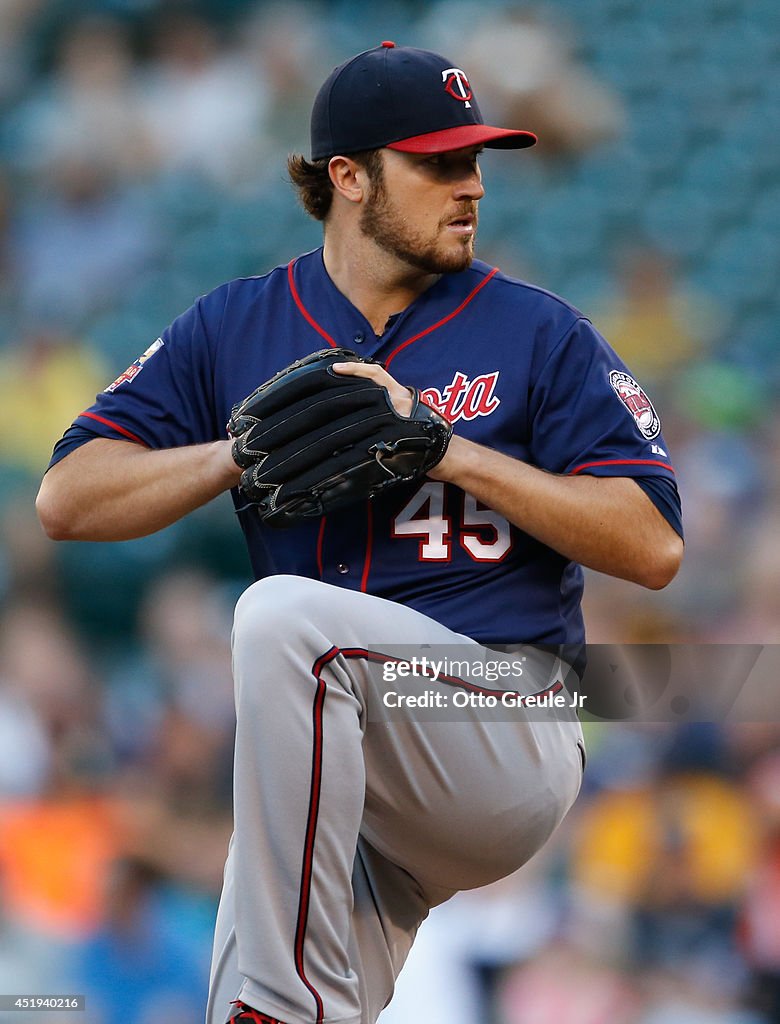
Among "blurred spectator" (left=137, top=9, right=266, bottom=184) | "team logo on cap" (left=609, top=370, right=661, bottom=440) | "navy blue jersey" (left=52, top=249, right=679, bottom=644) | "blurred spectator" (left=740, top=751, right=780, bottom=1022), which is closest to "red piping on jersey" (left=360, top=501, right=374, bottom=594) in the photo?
"navy blue jersey" (left=52, top=249, right=679, bottom=644)

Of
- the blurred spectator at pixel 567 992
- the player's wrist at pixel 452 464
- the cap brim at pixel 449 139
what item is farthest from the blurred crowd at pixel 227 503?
the player's wrist at pixel 452 464

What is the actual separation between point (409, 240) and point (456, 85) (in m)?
0.23

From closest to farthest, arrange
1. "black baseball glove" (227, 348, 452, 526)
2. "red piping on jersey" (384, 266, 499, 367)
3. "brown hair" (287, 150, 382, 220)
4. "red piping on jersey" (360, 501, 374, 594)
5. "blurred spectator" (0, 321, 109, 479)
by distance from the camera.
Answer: "black baseball glove" (227, 348, 452, 526) < "red piping on jersey" (360, 501, 374, 594) < "red piping on jersey" (384, 266, 499, 367) < "brown hair" (287, 150, 382, 220) < "blurred spectator" (0, 321, 109, 479)

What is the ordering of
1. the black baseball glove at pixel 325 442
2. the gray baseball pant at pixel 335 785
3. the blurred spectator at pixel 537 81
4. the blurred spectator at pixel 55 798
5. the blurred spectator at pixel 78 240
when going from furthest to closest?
1. the blurred spectator at pixel 537 81
2. the blurred spectator at pixel 78 240
3. the blurred spectator at pixel 55 798
4. the black baseball glove at pixel 325 442
5. the gray baseball pant at pixel 335 785

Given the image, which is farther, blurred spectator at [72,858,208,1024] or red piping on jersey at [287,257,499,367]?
blurred spectator at [72,858,208,1024]

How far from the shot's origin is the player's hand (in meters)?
1.73

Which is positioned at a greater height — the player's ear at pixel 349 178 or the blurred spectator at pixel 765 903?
the player's ear at pixel 349 178

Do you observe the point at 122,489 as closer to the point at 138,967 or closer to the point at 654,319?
the point at 138,967

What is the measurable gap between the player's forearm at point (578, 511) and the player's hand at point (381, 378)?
0.28 feet

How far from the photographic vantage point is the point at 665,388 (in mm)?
4262

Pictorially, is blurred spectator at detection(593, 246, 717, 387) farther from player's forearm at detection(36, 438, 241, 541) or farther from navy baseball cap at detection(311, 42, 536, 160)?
player's forearm at detection(36, 438, 241, 541)

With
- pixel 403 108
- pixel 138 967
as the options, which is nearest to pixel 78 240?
pixel 138 967

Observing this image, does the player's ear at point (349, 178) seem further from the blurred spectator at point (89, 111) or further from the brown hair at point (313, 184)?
the blurred spectator at point (89, 111)

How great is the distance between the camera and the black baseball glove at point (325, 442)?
1704mm
